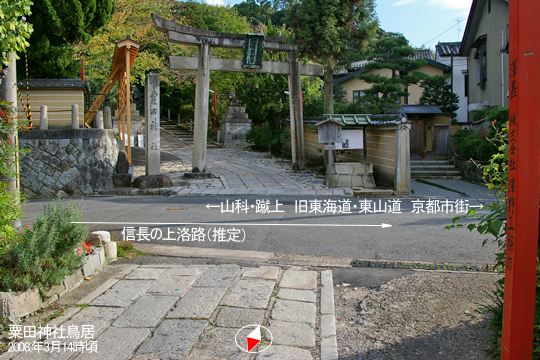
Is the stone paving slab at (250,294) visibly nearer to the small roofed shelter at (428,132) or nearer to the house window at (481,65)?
the small roofed shelter at (428,132)

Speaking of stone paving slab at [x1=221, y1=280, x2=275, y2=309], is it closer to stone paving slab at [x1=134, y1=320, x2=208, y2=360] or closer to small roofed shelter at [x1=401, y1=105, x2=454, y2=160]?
stone paving slab at [x1=134, y1=320, x2=208, y2=360]

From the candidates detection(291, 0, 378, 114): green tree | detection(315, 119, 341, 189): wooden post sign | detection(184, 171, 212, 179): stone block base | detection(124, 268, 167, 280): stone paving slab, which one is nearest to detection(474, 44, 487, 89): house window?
detection(291, 0, 378, 114): green tree

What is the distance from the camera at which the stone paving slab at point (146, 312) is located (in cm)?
374

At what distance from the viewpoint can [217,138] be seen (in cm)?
2902

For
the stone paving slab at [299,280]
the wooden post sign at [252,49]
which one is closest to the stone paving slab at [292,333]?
the stone paving slab at [299,280]

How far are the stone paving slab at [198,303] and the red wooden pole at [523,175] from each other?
2.50 meters

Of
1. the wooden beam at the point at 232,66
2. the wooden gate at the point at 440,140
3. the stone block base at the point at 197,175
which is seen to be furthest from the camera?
the wooden gate at the point at 440,140

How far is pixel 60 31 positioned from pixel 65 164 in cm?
502

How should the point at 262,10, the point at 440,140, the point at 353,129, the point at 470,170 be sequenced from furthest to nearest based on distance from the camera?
the point at 262,10, the point at 440,140, the point at 470,170, the point at 353,129

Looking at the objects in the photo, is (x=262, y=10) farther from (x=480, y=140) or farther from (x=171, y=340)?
(x=171, y=340)

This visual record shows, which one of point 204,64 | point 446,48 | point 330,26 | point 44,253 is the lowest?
point 44,253

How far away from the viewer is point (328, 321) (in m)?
3.85

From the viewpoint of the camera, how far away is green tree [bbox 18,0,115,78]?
13.9 m

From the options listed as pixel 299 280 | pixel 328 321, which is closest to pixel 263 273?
pixel 299 280
